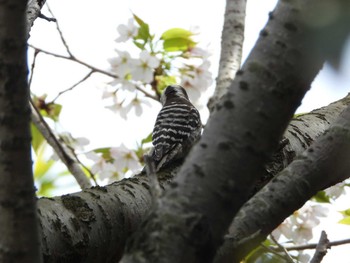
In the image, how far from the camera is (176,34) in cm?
444

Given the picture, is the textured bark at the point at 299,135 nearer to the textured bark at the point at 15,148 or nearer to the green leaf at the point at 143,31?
the green leaf at the point at 143,31

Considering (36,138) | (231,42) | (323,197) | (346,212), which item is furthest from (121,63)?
(346,212)

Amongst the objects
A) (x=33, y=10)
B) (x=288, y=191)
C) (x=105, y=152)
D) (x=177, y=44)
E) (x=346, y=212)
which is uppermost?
(x=177, y=44)

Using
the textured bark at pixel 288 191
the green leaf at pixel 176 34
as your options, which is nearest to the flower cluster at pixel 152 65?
the green leaf at pixel 176 34

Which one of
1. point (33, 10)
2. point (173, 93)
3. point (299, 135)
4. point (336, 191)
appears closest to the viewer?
point (33, 10)

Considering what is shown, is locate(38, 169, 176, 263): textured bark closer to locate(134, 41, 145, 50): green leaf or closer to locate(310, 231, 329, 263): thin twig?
locate(310, 231, 329, 263): thin twig

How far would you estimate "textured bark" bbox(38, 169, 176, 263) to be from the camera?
2160mm

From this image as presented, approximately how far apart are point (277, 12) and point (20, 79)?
1.86 feet

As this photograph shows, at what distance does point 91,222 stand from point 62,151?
210 cm

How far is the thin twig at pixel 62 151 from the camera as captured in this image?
14.0ft

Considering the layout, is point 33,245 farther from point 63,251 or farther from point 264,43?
point 63,251

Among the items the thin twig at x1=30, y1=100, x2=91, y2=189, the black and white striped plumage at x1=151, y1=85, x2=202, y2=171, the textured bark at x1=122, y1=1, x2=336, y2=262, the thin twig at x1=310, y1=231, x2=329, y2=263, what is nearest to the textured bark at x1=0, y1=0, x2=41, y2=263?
the textured bark at x1=122, y1=1, x2=336, y2=262

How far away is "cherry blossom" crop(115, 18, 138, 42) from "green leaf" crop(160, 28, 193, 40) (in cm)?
19

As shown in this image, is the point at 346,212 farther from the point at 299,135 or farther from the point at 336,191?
the point at 299,135
